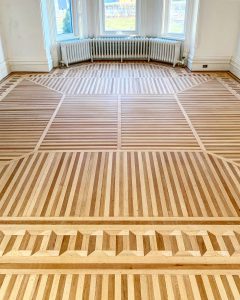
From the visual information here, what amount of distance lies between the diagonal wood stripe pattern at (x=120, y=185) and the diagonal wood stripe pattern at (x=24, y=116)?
337mm

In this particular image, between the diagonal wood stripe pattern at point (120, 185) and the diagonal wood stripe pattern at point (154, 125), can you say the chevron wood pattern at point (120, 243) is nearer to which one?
the diagonal wood stripe pattern at point (120, 185)

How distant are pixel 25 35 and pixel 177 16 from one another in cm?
349

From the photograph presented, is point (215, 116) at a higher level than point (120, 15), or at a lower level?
lower

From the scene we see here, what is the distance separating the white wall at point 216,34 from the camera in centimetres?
552

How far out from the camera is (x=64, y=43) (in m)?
6.31

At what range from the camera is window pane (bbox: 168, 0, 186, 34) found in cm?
619

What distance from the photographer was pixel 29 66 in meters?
6.05

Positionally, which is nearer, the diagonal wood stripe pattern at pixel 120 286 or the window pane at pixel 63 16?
A: the diagonal wood stripe pattern at pixel 120 286

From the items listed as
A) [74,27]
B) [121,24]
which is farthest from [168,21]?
[74,27]

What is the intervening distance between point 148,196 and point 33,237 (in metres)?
1.01

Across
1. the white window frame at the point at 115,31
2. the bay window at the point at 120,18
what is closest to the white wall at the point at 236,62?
the bay window at the point at 120,18

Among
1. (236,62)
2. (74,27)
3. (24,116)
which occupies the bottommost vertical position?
(24,116)

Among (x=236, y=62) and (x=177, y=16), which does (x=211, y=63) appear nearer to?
(x=236, y=62)

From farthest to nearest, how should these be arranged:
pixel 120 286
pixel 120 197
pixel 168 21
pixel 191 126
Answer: pixel 168 21, pixel 191 126, pixel 120 197, pixel 120 286
